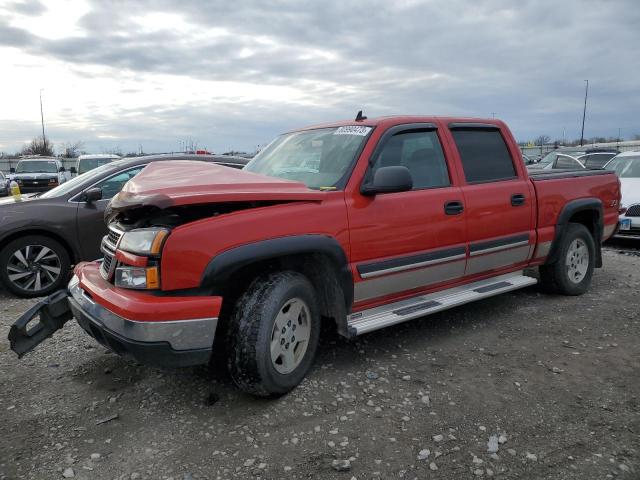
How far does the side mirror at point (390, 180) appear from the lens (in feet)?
11.6

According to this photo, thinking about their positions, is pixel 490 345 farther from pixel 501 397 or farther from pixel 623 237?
pixel 623 237

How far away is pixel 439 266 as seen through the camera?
4.23 meters

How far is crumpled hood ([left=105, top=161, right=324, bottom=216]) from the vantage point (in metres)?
2.95

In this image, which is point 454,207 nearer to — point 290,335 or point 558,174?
point 290,335

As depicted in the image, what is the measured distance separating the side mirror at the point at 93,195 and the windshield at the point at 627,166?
9201 millimetres

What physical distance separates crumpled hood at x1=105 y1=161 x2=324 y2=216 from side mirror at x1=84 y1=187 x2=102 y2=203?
2.43 metres

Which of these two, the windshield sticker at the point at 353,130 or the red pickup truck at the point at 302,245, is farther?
the windshield sticker at the point at 353,130

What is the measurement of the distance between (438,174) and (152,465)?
3.00 metres

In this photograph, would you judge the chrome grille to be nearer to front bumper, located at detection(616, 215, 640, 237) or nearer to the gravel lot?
front bumper, located at detection(616, 215, 640, 237)

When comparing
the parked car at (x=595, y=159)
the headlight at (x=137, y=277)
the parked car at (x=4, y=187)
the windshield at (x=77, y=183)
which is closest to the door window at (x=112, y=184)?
the windshield at (x=77, y=183)

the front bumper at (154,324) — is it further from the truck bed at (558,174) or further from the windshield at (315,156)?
the truck bed at (558,174)

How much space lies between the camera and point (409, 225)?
12.9ft

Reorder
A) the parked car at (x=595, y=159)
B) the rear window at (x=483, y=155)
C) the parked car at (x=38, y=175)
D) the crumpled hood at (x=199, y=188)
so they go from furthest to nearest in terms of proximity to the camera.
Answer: the parked car at (x=38, y=175) → the parked car at (x=595, y=159) → the rear window at (x=483, y=155) → the crumpled hood at (x=199, y=188)

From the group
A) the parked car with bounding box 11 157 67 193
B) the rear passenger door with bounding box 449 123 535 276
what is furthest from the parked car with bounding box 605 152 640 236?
the parked car with bounding box 11 157 67 193
